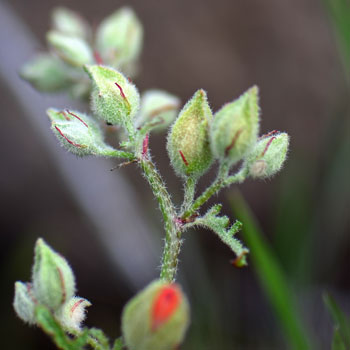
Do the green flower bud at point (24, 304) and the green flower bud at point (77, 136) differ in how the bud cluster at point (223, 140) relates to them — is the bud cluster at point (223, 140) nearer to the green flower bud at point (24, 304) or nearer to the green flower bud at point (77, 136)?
the green flower bud at point (77, 136)

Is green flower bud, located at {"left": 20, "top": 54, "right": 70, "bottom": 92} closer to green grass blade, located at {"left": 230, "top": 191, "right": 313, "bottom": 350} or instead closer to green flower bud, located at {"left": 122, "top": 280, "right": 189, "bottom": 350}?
green grass blade, located at {"left": 230, "top": 191, "right": 313, "bottom": 350}

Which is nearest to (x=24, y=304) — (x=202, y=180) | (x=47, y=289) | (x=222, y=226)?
(x=47, y=289)

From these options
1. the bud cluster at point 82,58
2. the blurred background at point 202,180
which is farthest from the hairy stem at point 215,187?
the blurred background at point 202,180

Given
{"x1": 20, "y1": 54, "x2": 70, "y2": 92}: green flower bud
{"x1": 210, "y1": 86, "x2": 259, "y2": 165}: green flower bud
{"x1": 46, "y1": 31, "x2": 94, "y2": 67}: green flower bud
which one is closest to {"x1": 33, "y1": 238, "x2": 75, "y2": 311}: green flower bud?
{"x1": 210, "y1": 86, "x2": 259, "y2": 165}: green flower bud

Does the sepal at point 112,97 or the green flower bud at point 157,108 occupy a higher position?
the green flower bud at point 157,108

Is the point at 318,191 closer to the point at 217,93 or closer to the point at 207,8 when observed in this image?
the point at 217,93

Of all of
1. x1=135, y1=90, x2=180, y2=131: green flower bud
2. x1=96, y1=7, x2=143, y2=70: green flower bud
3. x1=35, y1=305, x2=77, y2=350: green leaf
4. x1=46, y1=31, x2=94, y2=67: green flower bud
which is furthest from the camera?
x1=96, y1=7, x2=143, y2=70: green flower bud
